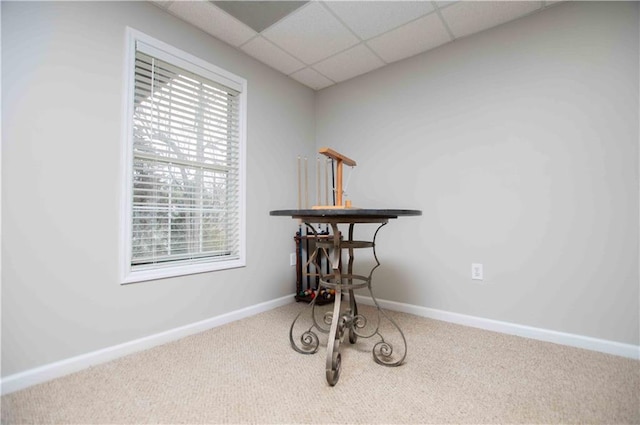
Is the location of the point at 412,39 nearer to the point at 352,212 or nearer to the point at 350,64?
the point at 350,64

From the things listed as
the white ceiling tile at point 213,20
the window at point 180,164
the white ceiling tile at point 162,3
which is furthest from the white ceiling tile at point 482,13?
the white ceiling tile at point 162,3

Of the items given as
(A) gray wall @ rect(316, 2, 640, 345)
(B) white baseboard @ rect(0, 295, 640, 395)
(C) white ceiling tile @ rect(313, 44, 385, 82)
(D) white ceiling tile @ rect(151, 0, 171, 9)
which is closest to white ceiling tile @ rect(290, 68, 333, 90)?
(C) white ceiling tile @ rect(313, 44, 385, 82)

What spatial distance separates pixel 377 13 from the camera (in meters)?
1.90

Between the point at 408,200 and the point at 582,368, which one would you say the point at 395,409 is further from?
the point at 408,200

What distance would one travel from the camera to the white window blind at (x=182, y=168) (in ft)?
5.89

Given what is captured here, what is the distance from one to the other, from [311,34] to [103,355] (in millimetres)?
2393

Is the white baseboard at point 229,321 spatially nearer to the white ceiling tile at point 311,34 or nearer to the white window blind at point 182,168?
the white window blind at point 182,168

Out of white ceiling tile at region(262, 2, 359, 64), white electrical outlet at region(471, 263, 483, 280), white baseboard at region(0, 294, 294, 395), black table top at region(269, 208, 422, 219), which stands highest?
white ceiling tile at region(262, 2, 359, 64)

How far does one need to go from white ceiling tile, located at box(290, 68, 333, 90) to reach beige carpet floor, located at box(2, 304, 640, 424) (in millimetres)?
2254

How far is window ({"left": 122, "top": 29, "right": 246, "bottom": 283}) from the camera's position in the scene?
177cm

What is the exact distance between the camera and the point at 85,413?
1.13m

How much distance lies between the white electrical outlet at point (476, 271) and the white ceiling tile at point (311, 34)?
1.87 meters

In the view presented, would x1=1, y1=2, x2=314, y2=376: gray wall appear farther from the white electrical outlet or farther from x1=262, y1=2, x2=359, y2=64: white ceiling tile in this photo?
the white electrical outlet

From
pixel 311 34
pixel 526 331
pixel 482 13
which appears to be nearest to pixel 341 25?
pixel 311 34
